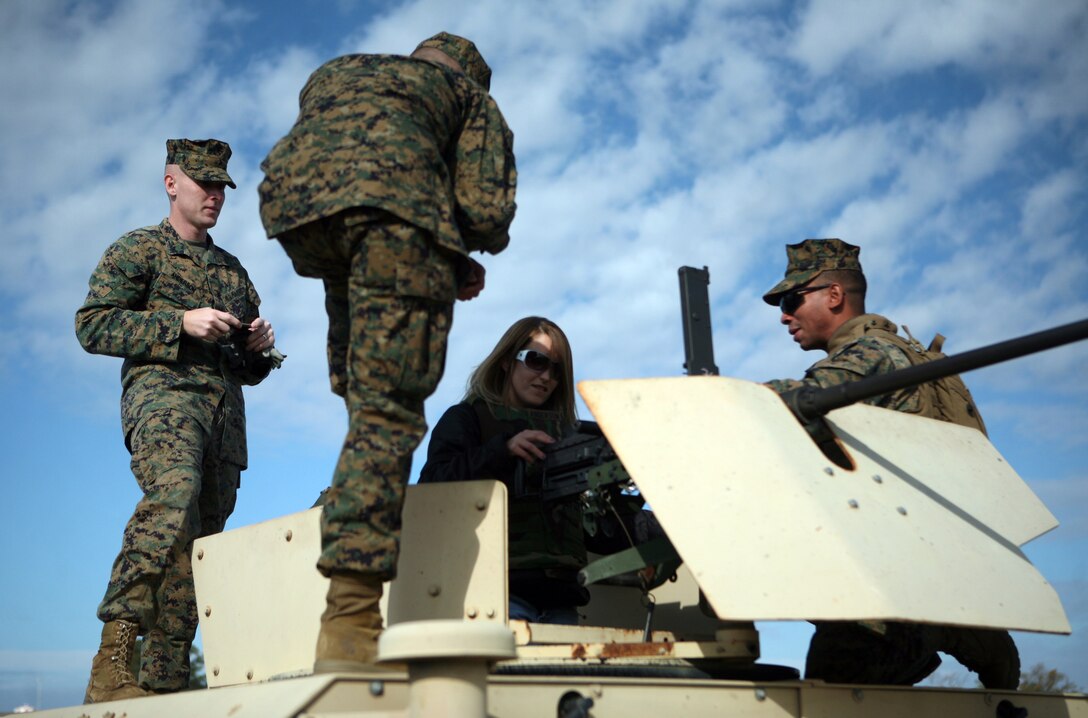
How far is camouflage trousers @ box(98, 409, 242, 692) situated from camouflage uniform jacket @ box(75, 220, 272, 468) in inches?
4.4

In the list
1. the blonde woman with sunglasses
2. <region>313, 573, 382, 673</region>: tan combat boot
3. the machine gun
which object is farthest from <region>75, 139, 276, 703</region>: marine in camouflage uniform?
<region>313, 573, 382, 673</region>: tan combat boot

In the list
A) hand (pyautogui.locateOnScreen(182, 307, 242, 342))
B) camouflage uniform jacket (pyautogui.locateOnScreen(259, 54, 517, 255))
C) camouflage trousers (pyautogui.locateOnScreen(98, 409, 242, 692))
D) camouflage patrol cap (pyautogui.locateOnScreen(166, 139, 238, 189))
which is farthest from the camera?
camouflage patrol cap (pyautogui.locateOnScreen(166, 139, 238, 189))

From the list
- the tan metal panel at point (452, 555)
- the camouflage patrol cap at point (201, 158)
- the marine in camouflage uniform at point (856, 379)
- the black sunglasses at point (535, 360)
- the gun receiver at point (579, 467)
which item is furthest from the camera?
the camouflage patrol cap at point (201, 158)

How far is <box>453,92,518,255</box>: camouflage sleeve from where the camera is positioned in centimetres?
331

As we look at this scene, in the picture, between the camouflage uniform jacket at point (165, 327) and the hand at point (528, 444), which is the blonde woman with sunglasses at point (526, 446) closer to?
the hand at point (528, 444)

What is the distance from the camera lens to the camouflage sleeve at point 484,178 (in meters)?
3.31

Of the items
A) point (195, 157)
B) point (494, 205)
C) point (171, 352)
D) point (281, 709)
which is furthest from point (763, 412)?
point (195, 157)

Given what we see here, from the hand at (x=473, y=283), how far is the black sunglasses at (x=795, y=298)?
217 cm

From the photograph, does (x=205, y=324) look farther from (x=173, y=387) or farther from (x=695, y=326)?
(x=695, y=326)

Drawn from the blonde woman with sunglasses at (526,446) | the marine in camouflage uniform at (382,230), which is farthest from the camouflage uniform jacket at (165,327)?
the marine in camouflage uniform at (382,230)

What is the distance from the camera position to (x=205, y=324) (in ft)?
15.9

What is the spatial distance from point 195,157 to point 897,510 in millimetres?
3447

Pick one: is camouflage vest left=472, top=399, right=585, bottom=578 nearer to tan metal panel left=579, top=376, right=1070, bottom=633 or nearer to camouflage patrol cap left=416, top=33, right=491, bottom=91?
tan metal panel left=579, top=376, right=1070, bottom=633

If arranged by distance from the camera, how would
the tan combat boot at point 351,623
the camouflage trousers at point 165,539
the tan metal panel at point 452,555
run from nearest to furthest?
the tan combat boot at point 351,623 < the tan metal panel at point 452,555 < the camouflage trousers at point 165,539
